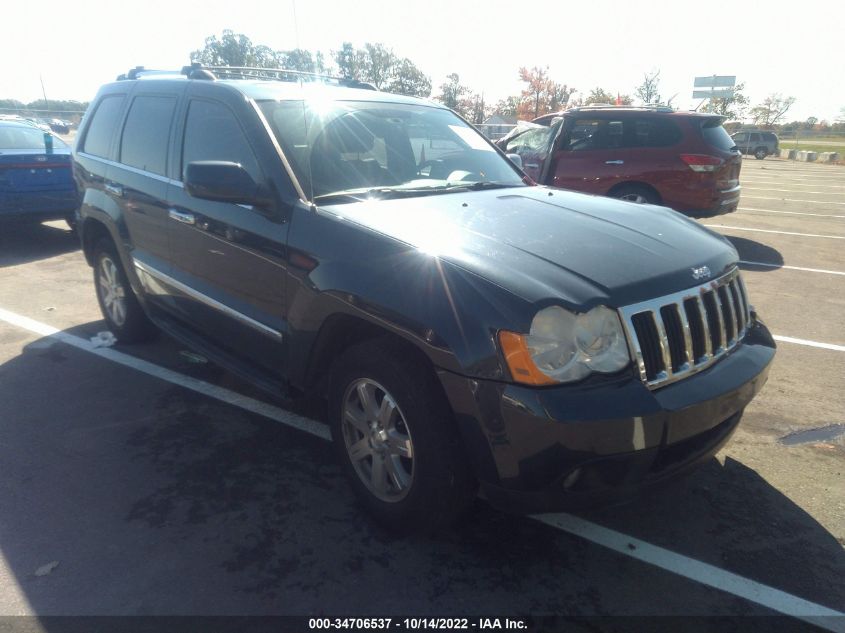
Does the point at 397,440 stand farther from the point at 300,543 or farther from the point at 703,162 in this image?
the point at 703,162

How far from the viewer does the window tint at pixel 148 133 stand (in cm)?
411

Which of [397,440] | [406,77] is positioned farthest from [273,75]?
[406,77]

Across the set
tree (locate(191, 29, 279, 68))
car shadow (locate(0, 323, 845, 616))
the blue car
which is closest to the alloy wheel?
car shadow (locate(0, 323, 845, 616))

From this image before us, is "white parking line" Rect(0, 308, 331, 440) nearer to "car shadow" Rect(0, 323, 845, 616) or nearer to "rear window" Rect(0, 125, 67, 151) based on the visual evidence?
"car shadow" Rect(0, 323, 845, 616)

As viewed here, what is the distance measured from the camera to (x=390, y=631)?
7.47 feet

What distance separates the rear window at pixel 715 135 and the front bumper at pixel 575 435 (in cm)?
739

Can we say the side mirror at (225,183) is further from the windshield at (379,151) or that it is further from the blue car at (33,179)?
the blue car at (33,179)

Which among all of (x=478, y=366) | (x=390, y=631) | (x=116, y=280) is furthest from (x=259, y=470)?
(x=116, y=280)

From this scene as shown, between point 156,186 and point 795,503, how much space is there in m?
4.04

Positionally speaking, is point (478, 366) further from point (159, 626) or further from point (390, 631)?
point (159, 626)

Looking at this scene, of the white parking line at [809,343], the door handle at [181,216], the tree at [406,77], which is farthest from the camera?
the tree at [406,77]

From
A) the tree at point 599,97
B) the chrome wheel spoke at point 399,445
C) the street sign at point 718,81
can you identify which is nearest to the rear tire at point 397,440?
the chrome wheel spoke at point 399,445

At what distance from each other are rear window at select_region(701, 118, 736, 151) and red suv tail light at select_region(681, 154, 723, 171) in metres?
0.23

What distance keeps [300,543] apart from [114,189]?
317cm
